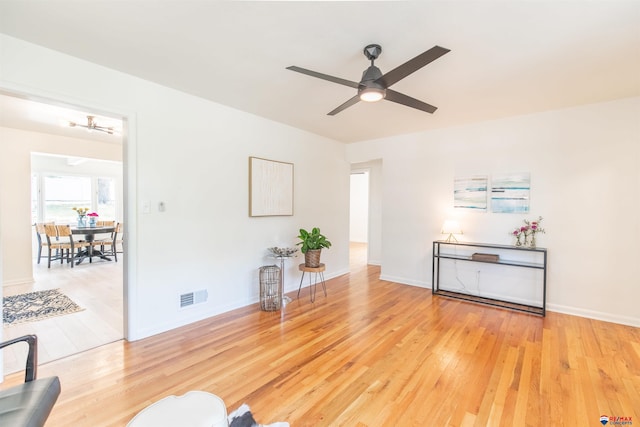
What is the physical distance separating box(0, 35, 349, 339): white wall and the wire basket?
11.1 inches

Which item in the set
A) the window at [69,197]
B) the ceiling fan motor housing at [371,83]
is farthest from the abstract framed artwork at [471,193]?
the window at [69,197]

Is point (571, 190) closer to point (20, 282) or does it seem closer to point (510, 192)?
point (510, 192)

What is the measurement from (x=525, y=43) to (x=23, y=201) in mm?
7142

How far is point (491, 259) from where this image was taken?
364 cm

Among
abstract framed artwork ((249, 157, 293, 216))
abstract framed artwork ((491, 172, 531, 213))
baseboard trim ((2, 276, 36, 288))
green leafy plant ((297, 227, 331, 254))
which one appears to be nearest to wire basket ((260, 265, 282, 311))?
green leafy plant ((297, 227, 331, 254))

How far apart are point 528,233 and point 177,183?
14.4 ft

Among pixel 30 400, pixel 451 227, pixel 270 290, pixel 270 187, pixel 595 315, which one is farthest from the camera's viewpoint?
pixel 451 227

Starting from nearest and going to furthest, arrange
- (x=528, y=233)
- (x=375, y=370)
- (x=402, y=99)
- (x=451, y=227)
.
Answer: (x=375, y=370) < (x=402, y=99) < (x=528, y=233) < (x=451, y=227)

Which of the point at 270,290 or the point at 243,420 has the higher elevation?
the point at 270,290

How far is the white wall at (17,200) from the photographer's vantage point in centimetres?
450

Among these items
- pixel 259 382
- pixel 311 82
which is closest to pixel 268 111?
pixel 311 82

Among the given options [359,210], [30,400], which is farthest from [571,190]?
[359,210]

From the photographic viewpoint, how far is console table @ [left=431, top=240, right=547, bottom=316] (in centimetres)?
348

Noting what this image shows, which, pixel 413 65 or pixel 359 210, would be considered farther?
pixel 359 210
